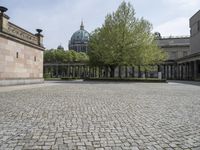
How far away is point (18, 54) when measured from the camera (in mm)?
24188

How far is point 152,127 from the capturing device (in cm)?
621

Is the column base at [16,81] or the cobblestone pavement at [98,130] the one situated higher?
the column base at [16,81]

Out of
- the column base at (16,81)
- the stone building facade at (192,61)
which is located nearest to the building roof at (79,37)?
the stone building facade at (192,61)

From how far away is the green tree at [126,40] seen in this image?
3709 centimetres

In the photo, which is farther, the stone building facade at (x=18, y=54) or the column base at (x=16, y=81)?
the stone building facade at (x=18, y=54)

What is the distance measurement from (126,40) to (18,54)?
1924 cm

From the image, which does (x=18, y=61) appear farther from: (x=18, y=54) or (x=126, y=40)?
(x=126, y=40)

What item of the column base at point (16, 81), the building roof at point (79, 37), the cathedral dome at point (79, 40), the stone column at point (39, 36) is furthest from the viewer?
the building roof at point (79, 37)

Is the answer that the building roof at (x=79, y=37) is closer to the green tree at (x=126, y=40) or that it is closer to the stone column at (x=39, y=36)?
the green tree at (x=126, y=40)

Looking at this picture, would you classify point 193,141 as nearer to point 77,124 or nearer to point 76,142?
point 76,142

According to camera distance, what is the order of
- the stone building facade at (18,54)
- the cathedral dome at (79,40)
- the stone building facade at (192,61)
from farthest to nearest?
the cathedral dome at (79,40)
the stone building facade at (192,61)
the stone building facade at (18,54)

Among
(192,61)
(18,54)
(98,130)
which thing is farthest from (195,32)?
(98,130)

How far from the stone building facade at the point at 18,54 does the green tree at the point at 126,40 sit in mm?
11935

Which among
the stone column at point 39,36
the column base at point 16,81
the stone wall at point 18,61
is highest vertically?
the stone column at point 39,36
